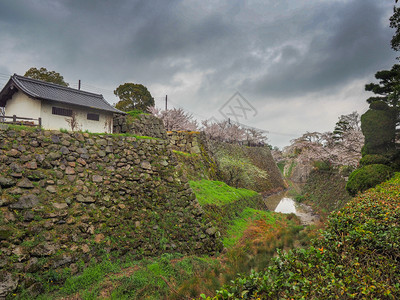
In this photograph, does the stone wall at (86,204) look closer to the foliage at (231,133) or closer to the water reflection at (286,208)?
the water reflection at (286,208)

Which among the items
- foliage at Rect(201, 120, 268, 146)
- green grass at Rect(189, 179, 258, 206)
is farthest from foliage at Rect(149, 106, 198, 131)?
green grass at Rect(189, 179, 258, 206)

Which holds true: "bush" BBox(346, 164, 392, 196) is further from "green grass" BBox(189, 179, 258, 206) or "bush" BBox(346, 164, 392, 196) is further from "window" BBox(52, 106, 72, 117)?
"window" BBox(52, 106, 72, 117)

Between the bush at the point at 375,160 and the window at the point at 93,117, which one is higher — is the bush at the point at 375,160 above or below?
below

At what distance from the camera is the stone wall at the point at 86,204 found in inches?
202

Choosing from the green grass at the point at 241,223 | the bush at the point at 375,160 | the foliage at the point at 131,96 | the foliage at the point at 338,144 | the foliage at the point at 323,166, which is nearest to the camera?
the green grass at the point at 241,223

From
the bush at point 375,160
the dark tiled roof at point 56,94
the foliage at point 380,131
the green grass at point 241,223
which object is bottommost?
the green grass at point 241,223

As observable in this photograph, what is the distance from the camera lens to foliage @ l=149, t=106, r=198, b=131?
2862cm

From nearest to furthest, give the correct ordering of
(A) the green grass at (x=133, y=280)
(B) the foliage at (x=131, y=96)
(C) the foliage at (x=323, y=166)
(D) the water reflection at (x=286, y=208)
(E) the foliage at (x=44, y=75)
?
(A) the green grass at (x=133, y=280), (D) the water reflection at (x=286, y=208), (C) the foliage at (x=323, y=166), (E) the foliage at (x=44, y=75), (B) the foliage at (x=131, y=96)

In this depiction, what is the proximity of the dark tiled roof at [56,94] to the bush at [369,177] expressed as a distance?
17992 mm

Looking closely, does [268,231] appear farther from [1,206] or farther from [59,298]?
[1,206]

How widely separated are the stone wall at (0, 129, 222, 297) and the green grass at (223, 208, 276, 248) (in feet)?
3.99

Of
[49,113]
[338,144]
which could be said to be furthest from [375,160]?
[49,113]

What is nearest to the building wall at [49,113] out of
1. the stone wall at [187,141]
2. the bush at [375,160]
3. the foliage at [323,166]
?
the stone wall at [187,141]

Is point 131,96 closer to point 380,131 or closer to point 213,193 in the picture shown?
point 213,193
